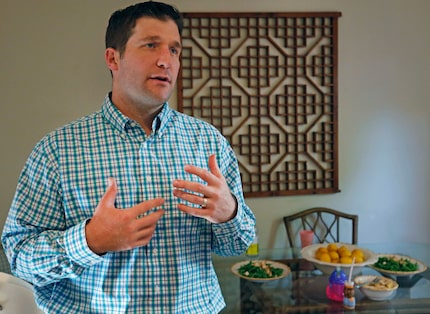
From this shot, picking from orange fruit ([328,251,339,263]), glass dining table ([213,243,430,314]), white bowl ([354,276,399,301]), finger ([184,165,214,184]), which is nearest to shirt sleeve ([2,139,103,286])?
finger ([184,165,214,184])

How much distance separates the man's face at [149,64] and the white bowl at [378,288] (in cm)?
132

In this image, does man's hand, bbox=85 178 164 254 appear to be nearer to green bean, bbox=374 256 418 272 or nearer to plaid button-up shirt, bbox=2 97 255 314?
plaid button-up shirt, bbox=2 97 255 314

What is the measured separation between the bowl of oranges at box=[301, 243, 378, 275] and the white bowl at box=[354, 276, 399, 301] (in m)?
0.08

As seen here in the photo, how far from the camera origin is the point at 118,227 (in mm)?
908

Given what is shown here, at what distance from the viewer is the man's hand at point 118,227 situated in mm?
908

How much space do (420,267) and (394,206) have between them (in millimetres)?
1082

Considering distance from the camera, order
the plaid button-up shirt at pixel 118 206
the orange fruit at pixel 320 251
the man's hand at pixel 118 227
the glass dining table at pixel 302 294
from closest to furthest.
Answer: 1. the man's hand at pixel 118 227
2. the plaid button-up shirt at pixel 118 206
3. the glass dining table at pixel 302 294
4. the orange fruit at pixel 320 251

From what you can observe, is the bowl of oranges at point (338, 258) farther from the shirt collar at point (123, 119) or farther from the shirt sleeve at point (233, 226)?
the shirt collar at point (123, 119)

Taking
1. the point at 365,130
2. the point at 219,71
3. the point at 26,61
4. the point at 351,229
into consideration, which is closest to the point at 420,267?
the point at 351,229

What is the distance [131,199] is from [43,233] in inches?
8.3

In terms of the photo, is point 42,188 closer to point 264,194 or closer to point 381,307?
point 381,307

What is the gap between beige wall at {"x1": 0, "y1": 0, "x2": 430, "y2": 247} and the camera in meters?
2.79

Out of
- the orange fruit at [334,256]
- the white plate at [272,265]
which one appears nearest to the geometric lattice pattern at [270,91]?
the white plate at [272,265]

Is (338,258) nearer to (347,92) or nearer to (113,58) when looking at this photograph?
(347,92)
